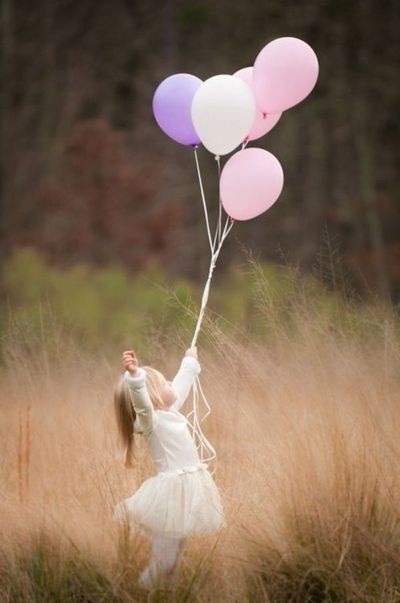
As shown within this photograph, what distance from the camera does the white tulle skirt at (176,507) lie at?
3506mm

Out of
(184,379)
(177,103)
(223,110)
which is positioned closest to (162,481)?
(184,379)

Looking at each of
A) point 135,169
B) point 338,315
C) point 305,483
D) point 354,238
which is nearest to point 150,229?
point 135,169

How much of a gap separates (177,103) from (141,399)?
5.02 ft

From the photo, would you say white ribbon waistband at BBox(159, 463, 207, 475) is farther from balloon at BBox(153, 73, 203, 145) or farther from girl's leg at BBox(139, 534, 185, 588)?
balloon at BBox(153, 73, 203, 145)

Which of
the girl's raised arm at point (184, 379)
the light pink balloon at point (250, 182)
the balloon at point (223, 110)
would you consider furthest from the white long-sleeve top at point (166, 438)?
the balloon at point (223, 110)

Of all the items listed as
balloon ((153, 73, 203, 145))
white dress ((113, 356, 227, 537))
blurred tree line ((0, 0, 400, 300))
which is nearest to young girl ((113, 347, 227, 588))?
white dress ((113, 356, 227, 537))

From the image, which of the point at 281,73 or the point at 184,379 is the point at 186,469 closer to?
the point at 184,379

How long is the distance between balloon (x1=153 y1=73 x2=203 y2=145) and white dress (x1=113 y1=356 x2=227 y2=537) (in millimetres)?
1389

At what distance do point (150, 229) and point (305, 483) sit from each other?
12.5 meters

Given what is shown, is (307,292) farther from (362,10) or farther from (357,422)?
(362,10)

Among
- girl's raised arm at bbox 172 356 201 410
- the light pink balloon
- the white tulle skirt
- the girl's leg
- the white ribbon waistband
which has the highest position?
the light pink balloon

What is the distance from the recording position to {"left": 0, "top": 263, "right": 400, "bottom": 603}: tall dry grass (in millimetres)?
3482

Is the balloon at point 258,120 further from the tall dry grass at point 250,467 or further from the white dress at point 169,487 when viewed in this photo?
the white dress at point 169,487

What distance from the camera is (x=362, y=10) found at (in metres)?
16.4
